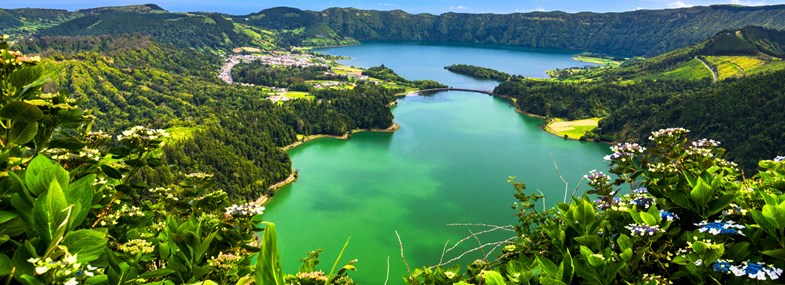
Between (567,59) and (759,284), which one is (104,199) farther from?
(567,59)

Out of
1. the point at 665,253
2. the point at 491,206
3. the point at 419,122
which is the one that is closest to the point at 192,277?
the point at 665,253

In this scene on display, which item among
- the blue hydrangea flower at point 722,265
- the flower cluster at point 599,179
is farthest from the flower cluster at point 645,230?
the flower cluster at point 599,179

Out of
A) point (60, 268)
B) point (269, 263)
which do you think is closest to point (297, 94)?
point (60, 268)

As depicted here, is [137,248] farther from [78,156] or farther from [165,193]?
[165,193]

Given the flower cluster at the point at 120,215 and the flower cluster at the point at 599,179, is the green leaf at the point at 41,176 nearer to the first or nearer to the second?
the flower cluster at the point at 120,215

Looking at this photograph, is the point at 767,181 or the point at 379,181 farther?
the point at 379,181

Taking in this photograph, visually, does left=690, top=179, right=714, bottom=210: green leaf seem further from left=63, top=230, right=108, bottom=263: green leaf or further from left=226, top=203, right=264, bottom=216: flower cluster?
left=63, top=230, right=108, bottom=263: green leaf
